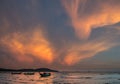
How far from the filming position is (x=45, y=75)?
144750 mm

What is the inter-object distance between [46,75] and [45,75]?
862 mm

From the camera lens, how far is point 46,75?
145m
